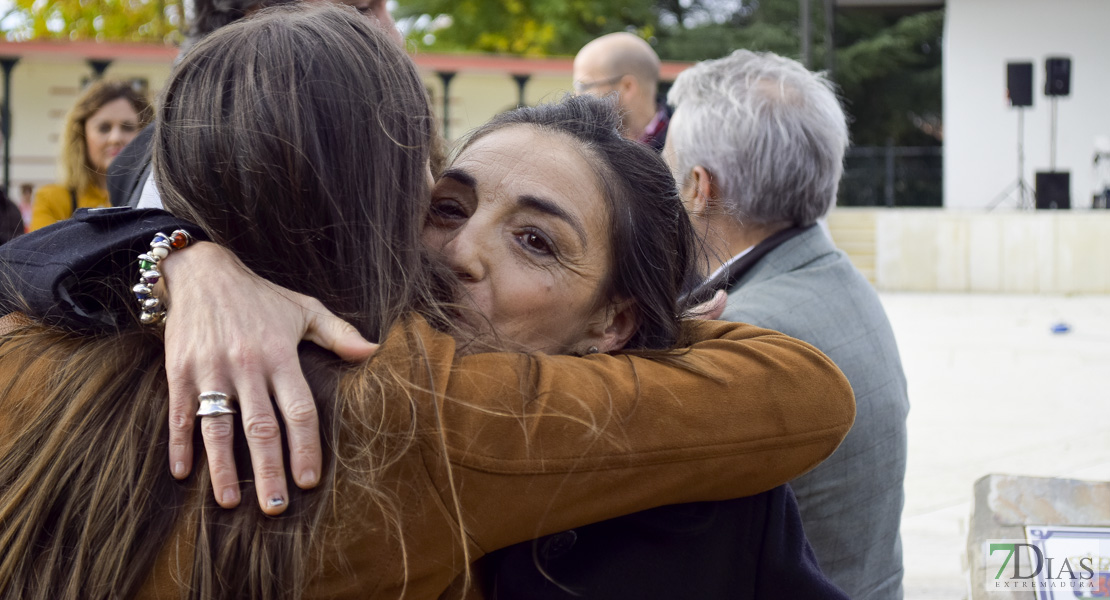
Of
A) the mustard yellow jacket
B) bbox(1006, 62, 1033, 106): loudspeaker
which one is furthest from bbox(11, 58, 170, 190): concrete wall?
bbox(1006, 62, 1033, 106): loudspeaker

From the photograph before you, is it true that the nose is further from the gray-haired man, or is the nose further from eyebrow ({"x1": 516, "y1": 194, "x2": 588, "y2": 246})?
eyebrow ({"x1": 516, "y1": 194, "x2": 588, "y2": 246})

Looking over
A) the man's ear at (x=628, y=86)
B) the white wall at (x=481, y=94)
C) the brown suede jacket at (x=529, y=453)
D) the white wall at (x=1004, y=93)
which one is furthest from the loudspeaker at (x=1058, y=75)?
the brown suede jacket at (x=529, y=453)

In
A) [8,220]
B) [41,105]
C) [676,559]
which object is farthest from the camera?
[41,105]

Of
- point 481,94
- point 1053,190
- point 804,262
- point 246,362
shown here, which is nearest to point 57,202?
point 804,262

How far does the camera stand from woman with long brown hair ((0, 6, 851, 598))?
1.05 metres

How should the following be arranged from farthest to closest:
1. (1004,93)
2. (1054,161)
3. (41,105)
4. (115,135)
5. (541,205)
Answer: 1. (1004,93)
2. (1054,161)
3. (41,105)
4. (115,135)
5. (541,205)

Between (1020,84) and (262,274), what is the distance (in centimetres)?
2194

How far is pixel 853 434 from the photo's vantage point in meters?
2.23

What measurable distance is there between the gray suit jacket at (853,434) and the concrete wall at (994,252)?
47.3ft

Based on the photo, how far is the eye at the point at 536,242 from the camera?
1.41 metres

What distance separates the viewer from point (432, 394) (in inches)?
41.8

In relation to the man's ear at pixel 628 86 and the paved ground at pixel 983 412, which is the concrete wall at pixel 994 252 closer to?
the paved ground at pixel 983 412

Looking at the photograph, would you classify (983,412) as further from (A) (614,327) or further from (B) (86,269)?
(B) (86,269)

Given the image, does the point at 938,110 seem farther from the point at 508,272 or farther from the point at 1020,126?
the point at 508,272
